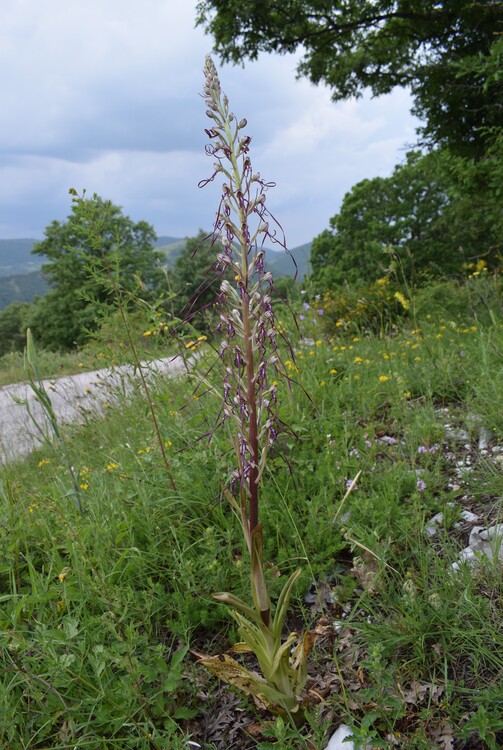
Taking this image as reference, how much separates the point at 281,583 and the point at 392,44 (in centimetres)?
1002

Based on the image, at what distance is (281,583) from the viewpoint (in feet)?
7.80

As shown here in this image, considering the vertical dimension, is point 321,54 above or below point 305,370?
above

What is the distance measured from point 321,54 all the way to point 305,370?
8114 mm

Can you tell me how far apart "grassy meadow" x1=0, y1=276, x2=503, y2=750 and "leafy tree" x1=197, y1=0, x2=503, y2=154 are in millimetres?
5879

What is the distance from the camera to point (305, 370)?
14.8ft

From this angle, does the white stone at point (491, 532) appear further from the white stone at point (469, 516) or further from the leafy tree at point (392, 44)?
the leafy tree at point (392, 44)

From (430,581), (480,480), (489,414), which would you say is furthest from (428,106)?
(430,581)

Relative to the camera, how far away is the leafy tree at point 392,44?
A: 295 inches

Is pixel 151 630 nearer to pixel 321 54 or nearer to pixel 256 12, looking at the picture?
pixel 256 12

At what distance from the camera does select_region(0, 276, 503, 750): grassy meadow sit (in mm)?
1833

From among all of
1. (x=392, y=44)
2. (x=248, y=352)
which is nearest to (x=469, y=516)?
(x=248, y=352)

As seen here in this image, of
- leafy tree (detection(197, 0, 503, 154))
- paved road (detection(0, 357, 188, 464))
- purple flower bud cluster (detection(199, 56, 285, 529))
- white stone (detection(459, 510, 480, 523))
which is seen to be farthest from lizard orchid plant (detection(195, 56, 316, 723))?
leafy tree (detection(197, 0, 503, 154))

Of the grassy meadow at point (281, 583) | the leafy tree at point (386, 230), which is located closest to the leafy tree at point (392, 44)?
the grassy meadow at point (281, 583)

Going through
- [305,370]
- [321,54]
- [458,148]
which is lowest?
[305,370]
